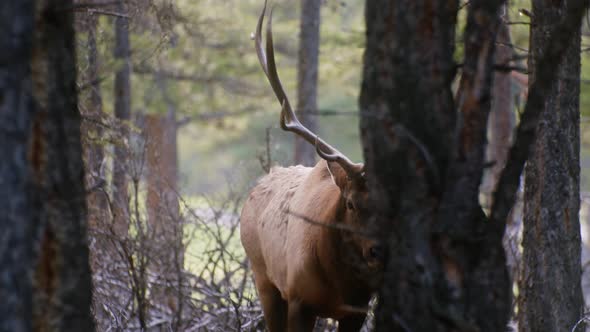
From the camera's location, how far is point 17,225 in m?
2.85

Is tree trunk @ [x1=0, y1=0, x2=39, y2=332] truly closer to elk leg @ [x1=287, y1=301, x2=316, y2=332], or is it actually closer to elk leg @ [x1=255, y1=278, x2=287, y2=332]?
elk leg @ [x1=287, y1=301, x2=316, y2=332]

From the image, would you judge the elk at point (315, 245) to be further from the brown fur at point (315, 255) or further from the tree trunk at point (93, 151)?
the tree trunk at point (93, 151)

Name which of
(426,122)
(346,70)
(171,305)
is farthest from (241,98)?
(426,122)

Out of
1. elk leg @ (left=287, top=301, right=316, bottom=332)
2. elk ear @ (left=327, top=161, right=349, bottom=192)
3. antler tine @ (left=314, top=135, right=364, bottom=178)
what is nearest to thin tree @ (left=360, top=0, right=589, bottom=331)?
antler tine @ (left=314, top=135, right=364, bottom=178)

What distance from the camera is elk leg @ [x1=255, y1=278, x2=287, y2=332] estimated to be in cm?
628

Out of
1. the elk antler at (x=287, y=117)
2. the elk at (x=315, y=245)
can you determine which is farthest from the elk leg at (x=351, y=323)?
the elk antler at (x=287, y=117)

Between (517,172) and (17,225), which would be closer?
(17,225)

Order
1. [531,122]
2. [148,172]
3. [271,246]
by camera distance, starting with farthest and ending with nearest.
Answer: [148,172] → [271,246] → [531,122]

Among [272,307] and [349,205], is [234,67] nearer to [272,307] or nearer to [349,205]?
[272,307]

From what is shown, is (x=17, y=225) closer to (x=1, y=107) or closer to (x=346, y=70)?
(x=1, y=107)

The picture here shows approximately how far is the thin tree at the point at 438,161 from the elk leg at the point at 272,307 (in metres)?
3.01

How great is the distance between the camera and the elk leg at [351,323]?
5.76 meters

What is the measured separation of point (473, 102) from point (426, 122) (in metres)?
0.21

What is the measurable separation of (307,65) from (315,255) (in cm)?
686
